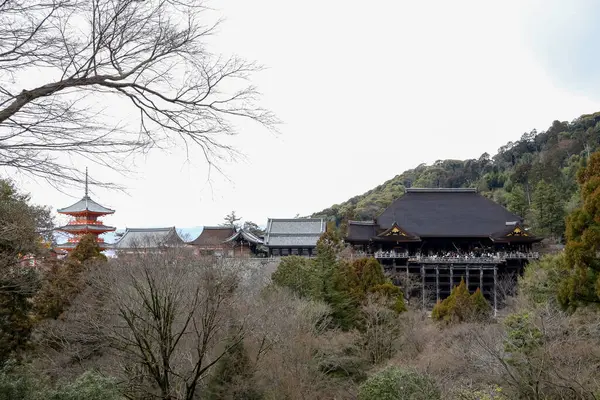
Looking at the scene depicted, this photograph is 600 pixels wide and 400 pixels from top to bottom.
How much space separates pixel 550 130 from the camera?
52562mm

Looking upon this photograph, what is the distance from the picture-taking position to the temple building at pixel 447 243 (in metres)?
24.8

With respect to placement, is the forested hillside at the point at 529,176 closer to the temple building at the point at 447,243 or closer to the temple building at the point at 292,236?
the temple building at the point at 447,243

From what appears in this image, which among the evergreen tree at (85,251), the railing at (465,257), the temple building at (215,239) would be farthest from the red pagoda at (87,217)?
the railing at (465,257)

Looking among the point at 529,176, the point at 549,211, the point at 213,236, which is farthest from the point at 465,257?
the point at 529,176

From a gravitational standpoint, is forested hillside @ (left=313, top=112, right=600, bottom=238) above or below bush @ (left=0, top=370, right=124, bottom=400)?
above

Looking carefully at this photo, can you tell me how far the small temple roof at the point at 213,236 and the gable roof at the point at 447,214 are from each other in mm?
9747

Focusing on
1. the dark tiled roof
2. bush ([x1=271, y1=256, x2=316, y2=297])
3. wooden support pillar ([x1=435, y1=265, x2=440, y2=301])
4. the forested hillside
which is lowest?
wooden support pillar ([x1=435, y1=265, x2=440, y2=301])

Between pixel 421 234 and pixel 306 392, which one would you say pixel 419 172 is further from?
pixel 306 392

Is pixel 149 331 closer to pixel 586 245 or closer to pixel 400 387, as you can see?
pixel 400 387

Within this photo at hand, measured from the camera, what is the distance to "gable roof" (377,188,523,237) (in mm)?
26203

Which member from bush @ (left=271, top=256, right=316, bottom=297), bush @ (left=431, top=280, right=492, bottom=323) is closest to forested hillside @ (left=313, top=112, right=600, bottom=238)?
bush @ (left=431, top=280, right=492, bottom=323)

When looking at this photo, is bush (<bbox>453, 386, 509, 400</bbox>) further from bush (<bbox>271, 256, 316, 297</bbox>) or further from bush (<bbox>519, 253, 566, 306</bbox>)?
bush (<bbox>271, 256, 316, 297</bbox>)

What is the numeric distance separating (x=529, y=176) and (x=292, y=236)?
883 inches

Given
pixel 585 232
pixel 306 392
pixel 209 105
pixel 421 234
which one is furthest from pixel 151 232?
pixel 209 105
